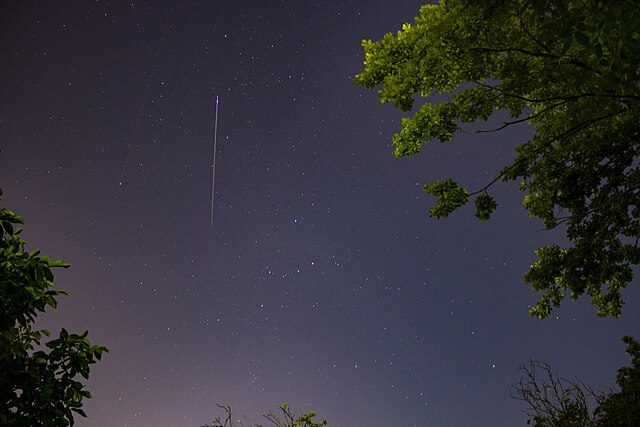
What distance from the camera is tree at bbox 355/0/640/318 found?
310 inches

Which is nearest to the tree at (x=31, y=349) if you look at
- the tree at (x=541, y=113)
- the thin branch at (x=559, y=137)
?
the tree at (x=541, y=113)

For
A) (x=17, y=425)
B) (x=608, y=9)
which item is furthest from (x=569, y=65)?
(x=17, y=425)

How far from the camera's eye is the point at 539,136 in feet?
33.8

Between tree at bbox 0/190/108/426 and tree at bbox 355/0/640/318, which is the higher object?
tree at bbox 355/0/640/318

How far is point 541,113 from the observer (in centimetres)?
913

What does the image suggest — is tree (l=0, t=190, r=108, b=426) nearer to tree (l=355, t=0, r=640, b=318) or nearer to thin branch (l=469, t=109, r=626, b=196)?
tree (l=355, t=0, r=640, b=318)

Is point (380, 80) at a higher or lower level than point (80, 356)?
higher

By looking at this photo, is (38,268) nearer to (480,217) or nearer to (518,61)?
(518,61)

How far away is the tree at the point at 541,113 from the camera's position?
7.87 metres

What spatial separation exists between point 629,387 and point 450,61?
367 inches

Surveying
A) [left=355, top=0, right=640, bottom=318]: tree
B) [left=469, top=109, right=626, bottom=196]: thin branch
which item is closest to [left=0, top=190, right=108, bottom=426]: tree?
[left=355, top=0, right=640, bottom=318]: tree

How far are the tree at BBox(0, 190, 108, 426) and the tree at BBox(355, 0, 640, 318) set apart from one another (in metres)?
4.75

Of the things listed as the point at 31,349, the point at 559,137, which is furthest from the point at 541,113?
the point at 31,349

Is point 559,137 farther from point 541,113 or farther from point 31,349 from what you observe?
point 31,349
